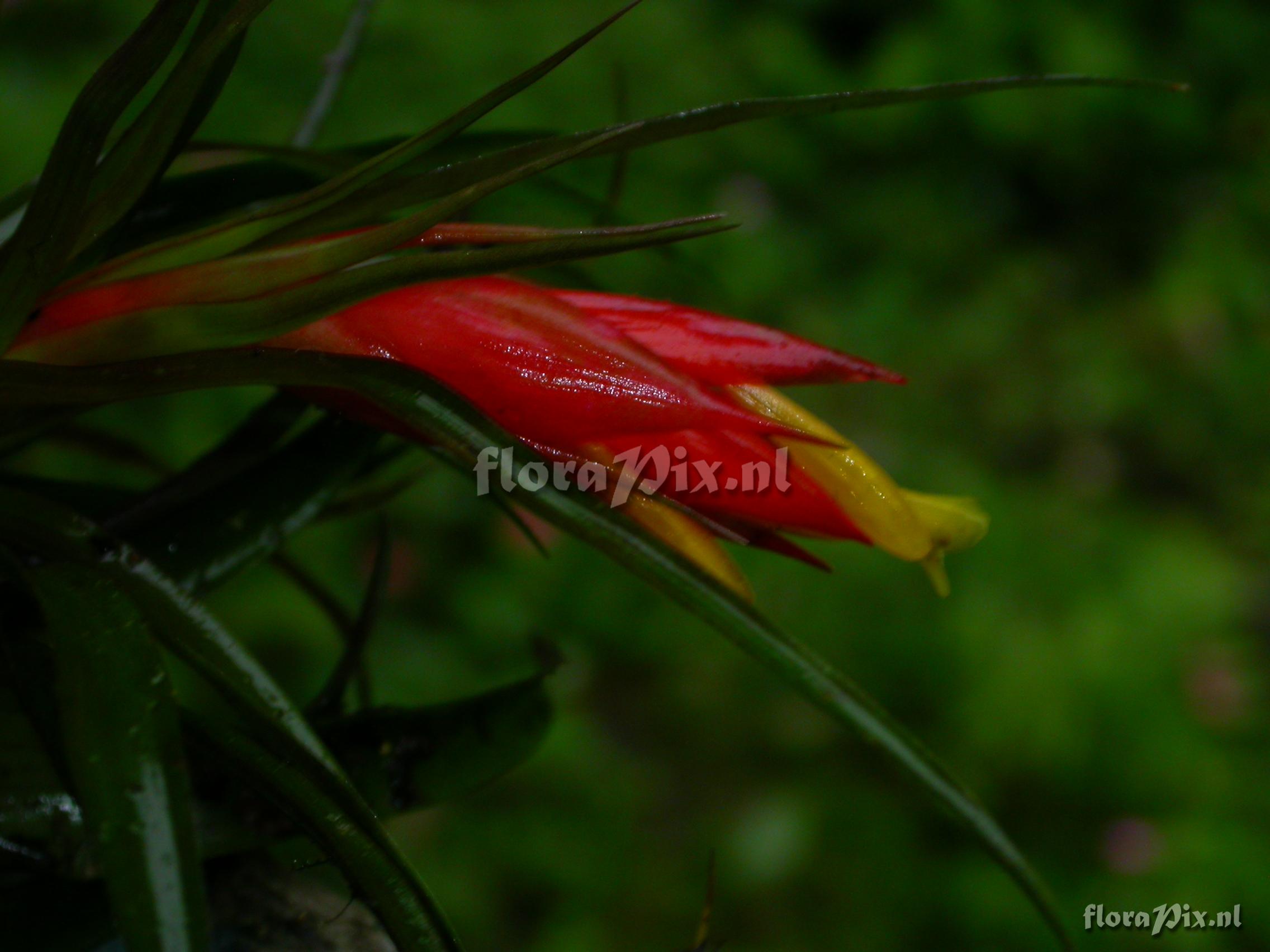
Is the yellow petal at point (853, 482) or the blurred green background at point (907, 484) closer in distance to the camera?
the yellow petal at point (853, 482)

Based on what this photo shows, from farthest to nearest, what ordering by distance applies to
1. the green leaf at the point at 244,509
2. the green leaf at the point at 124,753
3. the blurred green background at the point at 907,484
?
the blurred green background at the point at 907,484 → the green leaf at the point at 244,509 → the green leaf at the point at 124,753

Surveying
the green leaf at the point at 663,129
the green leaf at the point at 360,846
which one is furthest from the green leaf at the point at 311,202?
the green leaf at the point at 360,846

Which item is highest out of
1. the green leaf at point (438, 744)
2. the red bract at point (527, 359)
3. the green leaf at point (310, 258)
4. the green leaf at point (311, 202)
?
the green leaf at point (311, 202)

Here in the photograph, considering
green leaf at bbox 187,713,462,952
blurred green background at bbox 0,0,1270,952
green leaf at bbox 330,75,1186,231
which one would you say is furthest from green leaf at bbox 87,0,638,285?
blurred green background at bbox 0,0,1270,952

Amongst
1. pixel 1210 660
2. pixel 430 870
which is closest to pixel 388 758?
pixel 430 870

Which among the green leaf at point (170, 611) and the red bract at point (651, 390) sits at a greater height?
the red bract at point (651, 390)

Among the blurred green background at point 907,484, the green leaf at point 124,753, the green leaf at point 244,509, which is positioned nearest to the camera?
the green leaf at point 124,753

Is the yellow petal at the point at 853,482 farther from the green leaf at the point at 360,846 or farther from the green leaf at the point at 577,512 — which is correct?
the green leaf at the point at 360,846
